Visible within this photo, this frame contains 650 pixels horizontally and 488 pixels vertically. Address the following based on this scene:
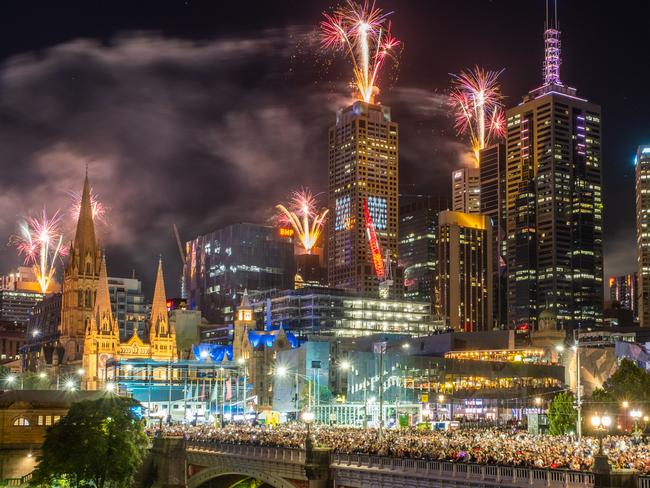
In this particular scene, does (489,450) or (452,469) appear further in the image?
(489,450)

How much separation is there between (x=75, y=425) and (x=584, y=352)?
129659 mm

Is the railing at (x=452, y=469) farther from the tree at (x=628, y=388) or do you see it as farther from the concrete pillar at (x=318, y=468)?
the tree at (x=628, y=388)

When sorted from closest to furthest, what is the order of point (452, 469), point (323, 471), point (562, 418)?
point (452, 469) < point (323, 471) < point (562, 418)

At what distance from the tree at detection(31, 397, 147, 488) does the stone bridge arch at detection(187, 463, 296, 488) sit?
5.88m

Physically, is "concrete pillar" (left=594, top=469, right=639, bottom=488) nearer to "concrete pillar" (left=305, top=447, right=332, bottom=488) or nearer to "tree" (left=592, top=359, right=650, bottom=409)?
"concrete pillar" (left=305, top=447, right=332, bottom=488)

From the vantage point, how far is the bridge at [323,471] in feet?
164

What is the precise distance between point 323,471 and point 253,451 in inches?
517

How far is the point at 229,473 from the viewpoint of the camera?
84.1m

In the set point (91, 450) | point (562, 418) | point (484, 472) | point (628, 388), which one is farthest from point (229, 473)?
point (628, 388)

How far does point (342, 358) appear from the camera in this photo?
593ft

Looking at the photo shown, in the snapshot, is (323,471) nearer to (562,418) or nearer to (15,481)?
(15,481)

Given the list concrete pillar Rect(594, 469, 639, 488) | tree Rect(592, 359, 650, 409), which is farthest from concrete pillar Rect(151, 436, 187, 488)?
tree Rect(592, 359, 650, 409)

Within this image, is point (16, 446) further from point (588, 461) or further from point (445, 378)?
point (445, 378)

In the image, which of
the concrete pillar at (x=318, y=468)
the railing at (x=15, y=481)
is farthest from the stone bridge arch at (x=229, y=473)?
the railing at (x=15, y=481)
